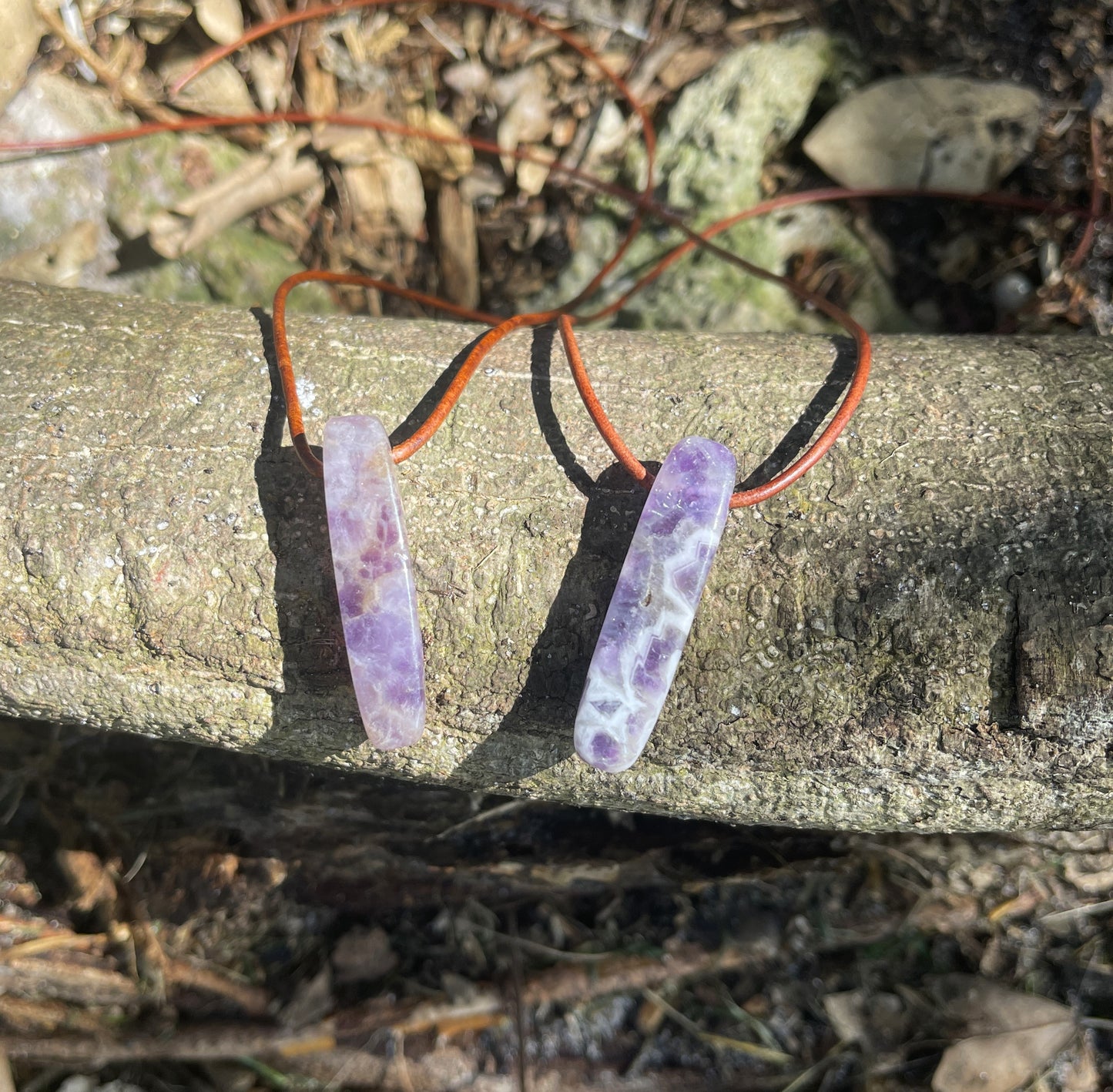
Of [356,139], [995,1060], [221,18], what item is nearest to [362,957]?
[995,1060]

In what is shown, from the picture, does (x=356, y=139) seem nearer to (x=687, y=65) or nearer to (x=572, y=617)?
(x=687, y=65)

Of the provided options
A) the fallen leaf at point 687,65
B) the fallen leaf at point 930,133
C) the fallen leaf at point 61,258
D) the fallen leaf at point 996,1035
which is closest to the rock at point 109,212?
the fallen leaf at point 61,258

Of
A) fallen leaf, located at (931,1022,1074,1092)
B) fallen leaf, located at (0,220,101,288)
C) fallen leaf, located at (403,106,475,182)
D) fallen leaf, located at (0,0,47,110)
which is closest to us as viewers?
fallen leaf, located at (931,1022,1074,1092)

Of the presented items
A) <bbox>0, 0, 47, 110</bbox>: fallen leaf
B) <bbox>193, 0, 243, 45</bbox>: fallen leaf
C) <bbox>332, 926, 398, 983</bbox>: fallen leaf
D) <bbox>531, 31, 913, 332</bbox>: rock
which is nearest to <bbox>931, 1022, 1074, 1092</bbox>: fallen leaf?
<bbox>332, 926, 398, 983</bbox>: fallen leaf

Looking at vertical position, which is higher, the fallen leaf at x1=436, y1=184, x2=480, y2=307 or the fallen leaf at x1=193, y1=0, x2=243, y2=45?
the fallen leaf at x1=193, y1=0, x2=243, y2=45

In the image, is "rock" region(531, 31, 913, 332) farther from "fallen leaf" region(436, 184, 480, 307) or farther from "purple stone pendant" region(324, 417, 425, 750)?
"purple stone pendant" region(324, 417, 425, 750)

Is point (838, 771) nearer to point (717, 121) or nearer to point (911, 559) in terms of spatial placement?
point (911, 559)

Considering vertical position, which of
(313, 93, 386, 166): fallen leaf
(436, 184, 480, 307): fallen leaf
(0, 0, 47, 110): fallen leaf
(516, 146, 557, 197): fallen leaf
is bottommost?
(436, 184, 480, 307): fallen leaf
